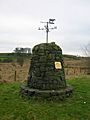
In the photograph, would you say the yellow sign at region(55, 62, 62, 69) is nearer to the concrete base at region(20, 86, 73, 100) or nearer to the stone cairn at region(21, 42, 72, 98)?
A: the stone cairn at region(21, 42, 72, 98)

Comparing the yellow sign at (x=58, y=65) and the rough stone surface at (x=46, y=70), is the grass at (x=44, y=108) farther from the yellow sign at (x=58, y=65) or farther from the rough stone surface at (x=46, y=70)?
the yellow sign at (x=58, y=65)

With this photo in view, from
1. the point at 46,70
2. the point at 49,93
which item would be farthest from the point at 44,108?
the point at 46,70

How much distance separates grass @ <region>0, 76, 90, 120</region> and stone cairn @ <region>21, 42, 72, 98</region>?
13.5 inches

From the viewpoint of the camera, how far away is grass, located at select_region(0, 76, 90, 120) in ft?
26.0

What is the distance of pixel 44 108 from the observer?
8.49 m

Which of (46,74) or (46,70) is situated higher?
(46,70)

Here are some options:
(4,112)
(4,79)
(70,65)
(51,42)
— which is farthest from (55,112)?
(70,65)

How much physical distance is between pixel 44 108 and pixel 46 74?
58.0 inches

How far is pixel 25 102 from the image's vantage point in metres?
9.14

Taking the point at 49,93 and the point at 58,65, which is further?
the point at 58,65

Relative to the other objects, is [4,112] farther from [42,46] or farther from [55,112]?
[42,46]

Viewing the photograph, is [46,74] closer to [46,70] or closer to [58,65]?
[46,70]

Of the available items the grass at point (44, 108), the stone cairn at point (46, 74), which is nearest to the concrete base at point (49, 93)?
the stone cairn at point (46, 74)

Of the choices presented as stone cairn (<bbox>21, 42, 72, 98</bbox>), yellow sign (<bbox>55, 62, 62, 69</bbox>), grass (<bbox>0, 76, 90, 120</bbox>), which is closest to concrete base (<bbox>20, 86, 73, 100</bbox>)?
stone cairn (<bbox>21, 42, 72, 98</bbox>)
